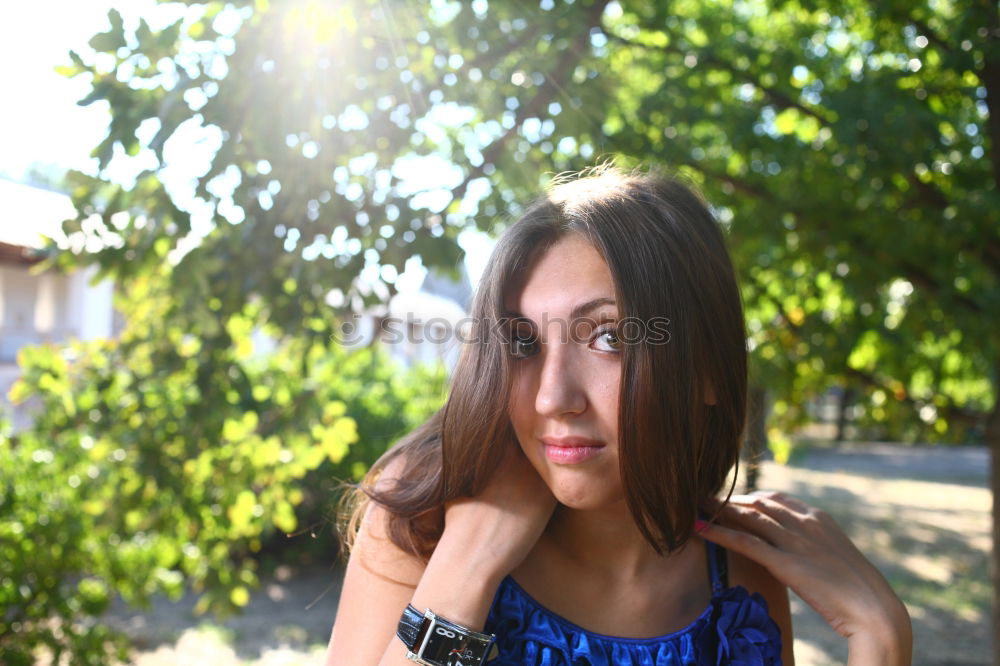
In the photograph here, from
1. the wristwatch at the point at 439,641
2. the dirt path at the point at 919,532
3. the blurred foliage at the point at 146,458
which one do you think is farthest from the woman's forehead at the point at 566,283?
the dirt path at the point at 919,532

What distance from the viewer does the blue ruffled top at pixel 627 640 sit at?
4.93 ft

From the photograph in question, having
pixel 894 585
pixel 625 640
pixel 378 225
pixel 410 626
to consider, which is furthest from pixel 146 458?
pixel 894 585

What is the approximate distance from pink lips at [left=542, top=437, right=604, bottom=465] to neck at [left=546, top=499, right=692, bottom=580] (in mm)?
286

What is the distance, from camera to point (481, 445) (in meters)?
1.43

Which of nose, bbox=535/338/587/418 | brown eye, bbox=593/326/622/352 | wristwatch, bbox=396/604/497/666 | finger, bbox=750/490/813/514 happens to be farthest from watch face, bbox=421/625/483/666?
finger, bbox=750/490/813/514

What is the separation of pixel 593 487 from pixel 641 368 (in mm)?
235

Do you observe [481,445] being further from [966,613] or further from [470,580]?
[966,613]

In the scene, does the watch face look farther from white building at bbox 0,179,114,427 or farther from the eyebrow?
white building at bbox 0,179,114,427

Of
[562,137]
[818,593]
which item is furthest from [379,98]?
[818,593]

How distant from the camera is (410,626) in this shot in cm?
134

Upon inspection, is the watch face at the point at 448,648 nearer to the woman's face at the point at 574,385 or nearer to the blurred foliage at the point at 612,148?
the woman's face at the point at 574,385

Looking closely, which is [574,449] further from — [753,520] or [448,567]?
[753,520]

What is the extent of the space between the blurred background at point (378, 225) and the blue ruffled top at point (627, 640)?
0.65 m

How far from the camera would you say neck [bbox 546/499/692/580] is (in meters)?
1.64
